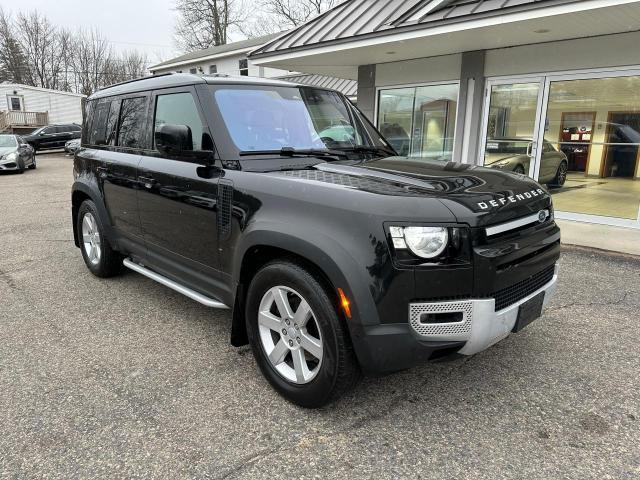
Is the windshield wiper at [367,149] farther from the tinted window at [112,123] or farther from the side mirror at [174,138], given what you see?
the tinted window at [112,123]

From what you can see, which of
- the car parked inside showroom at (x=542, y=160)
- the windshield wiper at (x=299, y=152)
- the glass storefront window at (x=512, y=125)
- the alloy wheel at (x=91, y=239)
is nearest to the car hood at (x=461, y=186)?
the windshield wiper at (x=299, y=152)

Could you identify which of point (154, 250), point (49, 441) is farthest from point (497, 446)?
point (154, 250)

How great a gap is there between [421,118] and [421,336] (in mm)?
8745

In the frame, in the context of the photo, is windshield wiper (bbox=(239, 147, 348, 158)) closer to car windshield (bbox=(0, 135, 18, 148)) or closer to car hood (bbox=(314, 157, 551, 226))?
car hood (bbox=(314, 157, 551, 226))

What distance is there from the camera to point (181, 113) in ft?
11.4

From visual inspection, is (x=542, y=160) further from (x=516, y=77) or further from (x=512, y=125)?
(x=516, y=77)

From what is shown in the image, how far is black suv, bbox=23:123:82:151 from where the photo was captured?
25766 mm

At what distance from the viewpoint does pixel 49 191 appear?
1219cm

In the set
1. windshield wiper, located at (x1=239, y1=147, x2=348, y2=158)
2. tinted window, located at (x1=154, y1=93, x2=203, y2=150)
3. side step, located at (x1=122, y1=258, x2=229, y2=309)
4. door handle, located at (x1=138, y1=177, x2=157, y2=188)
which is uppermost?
tinted window, located at (x1=154, y1=93, x2=203, y2=150)

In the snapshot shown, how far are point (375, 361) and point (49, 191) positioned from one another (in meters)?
12.5

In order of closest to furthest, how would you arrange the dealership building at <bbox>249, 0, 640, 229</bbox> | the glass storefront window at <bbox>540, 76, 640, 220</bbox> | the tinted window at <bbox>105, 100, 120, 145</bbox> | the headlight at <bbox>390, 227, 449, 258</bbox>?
the headlight at <bbox>390, 227, 449, 258</bbox>, the tinted window at <bbox>105, 100, 120, 145</bbox>, the dealership building at <bbox>249, 0, 640, 229</bbox>, the glass storefront window at <bbox>540, 76, 640, 220</bbox>

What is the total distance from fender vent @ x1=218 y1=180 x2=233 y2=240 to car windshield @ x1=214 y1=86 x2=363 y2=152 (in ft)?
0.99

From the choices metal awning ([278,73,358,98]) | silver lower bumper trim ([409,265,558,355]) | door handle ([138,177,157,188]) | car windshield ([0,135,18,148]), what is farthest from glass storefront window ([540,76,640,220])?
car windshield ([0,135,18,148])

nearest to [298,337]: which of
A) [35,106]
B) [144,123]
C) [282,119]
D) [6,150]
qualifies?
[282,119]
